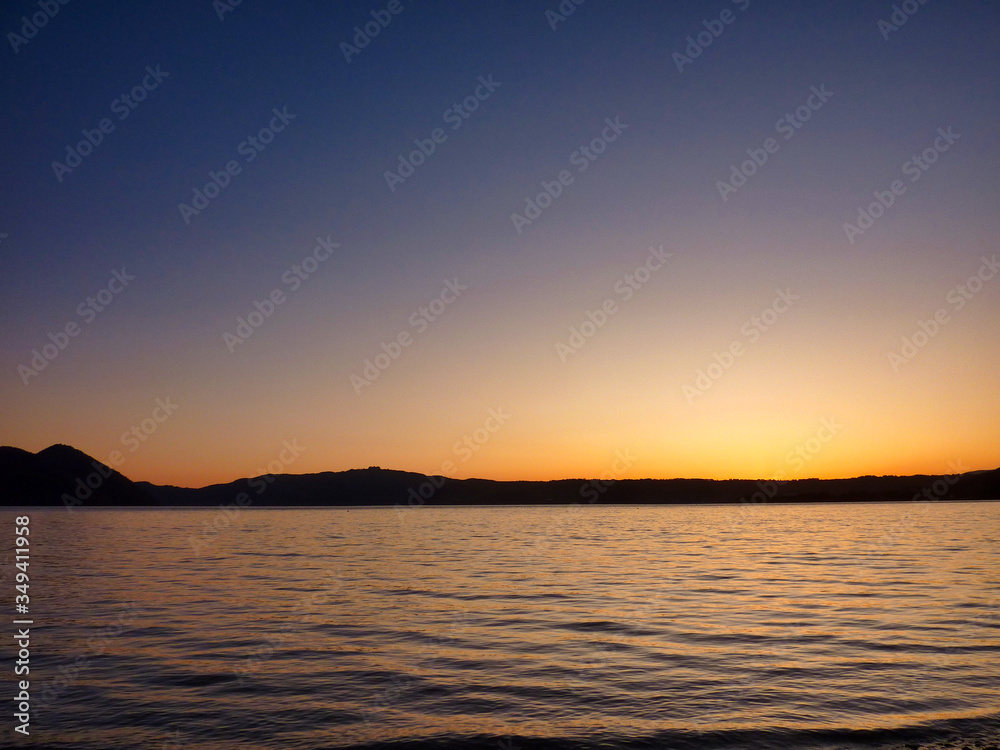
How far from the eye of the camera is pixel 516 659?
1889cm

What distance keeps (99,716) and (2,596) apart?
21.7m

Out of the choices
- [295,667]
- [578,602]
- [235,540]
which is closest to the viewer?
[295,667]

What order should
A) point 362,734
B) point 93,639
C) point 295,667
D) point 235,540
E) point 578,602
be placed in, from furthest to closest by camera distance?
1. point 235,540
2. point 578,602
3. point 93,639
4. point 295,667
5. point 362,734

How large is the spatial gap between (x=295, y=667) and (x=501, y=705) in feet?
20.6

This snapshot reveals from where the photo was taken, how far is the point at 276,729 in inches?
530

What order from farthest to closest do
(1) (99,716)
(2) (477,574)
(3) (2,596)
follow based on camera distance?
(2) (477,574) → (3) (2,596) → (1) (99,716)

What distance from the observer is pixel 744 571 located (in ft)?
130

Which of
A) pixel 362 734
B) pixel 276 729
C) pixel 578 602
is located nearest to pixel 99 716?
pixel 276 729

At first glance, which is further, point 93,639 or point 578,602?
point 578,602

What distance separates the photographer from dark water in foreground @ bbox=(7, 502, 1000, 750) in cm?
1331

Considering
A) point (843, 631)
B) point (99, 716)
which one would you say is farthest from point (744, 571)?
point (99, 716)

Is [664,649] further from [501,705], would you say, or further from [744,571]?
[744,571]

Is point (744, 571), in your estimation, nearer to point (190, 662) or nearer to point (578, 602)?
point (578, 602)

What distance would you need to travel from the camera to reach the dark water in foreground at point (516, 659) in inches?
524
